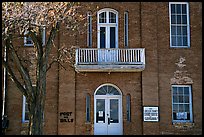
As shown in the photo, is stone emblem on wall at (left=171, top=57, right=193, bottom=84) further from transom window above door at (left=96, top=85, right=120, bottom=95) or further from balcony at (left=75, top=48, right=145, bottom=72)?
transom window above door at (left=96, top=85, right=120, bottom=95)

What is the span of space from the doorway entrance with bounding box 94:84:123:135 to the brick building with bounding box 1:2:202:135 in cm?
5

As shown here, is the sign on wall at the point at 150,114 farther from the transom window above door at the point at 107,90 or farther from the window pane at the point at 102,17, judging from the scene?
the window pane at the point at 102,17

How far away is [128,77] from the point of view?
20641 millimetres

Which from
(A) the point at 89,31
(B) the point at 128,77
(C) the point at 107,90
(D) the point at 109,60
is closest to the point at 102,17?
(A) the point at 89,31

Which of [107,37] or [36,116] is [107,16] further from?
[36,116]

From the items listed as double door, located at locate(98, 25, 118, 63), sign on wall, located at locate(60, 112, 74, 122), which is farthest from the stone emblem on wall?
sign on wall, located at locate(60, 112, 74, 122)

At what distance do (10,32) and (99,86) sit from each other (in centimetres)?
761

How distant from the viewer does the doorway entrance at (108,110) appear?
20297 millimetres

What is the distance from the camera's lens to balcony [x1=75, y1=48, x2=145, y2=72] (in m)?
19.6

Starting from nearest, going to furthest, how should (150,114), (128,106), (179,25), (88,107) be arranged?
1. (150,114)
2. (88,107)
3. (128,106)
4. (179,25)

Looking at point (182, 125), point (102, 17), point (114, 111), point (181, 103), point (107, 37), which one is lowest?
point (182, 125)

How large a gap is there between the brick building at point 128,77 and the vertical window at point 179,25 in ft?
0.19

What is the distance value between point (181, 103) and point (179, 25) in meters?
4.53

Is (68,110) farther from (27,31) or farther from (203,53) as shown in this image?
(203,53)
